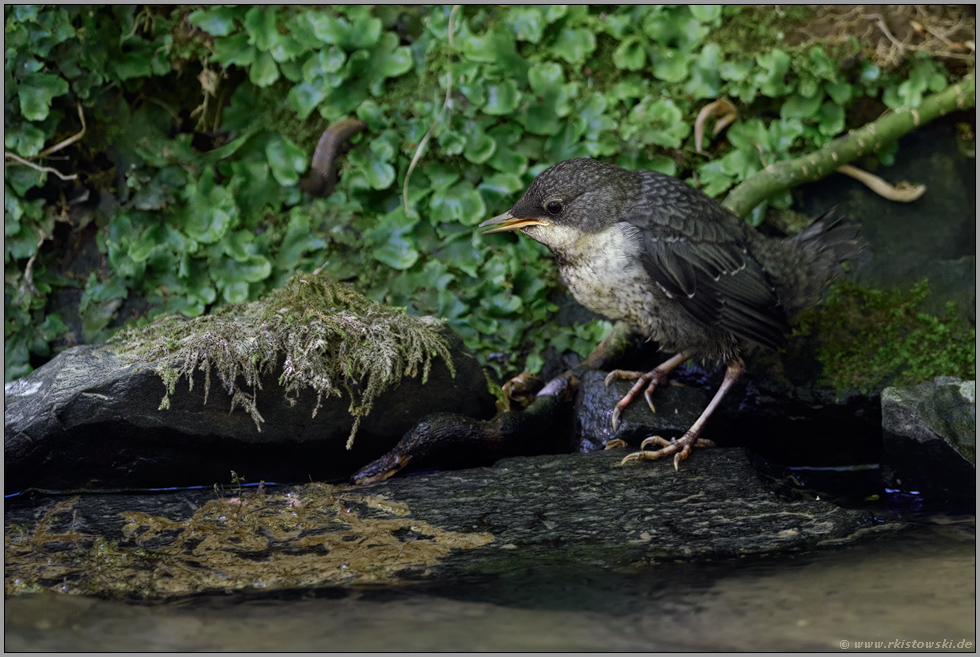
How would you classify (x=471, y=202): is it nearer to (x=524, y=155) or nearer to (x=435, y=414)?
(x=524, y=155)

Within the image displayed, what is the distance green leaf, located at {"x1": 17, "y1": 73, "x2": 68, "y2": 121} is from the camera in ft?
15.7

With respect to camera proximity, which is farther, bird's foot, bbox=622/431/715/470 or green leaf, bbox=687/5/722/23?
green leaf, bbox=687/5/722/23

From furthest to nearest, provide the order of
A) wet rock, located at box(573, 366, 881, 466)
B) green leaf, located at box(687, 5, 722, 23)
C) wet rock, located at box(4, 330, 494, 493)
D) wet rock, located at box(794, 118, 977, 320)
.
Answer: green leaf, located at box(687, 5, 722, 23) < wet rock, located at box(794, 118, 977, 320) < wet rock, located at box(573, 366, 881, 466) < wet rock, located at box(4, 330, 494, 493)

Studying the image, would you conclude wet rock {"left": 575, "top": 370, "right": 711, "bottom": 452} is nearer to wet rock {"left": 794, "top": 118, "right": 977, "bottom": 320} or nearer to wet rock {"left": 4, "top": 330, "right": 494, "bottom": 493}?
wet rock {"left": 4, "top": 330, "right": 494, "bottom": 493}

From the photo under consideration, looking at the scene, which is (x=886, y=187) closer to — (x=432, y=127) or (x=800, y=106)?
(x=800, y=106)

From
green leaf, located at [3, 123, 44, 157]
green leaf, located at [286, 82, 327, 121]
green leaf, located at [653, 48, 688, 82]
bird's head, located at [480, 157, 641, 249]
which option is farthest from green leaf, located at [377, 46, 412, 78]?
green leaf, located at [3, 123, 44, 157]

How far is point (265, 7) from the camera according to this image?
5062 millimetres

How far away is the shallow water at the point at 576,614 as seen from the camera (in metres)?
2.20

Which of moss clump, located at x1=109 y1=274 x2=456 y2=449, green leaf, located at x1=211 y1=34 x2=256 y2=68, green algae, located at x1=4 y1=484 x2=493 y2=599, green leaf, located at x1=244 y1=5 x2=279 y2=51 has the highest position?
green leaf, located at x1=244 y1=5 x2=279 y2=51

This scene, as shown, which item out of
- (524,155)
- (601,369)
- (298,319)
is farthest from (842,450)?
(298,319)

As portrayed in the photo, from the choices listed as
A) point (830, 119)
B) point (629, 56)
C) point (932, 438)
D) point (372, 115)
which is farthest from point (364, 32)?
point (932, 438)

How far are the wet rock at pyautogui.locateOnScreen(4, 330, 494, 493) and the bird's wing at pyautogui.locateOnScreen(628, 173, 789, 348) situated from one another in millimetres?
1174

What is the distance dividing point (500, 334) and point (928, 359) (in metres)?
2.40

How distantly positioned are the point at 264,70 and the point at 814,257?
3.43 meters
